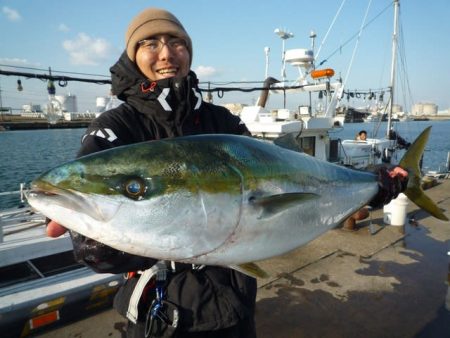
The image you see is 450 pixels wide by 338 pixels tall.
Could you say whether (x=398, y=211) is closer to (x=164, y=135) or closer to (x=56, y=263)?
(x=164, y=135)

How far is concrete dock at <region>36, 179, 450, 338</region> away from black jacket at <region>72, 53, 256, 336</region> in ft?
8.44

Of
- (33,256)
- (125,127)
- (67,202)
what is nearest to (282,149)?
(125,127)

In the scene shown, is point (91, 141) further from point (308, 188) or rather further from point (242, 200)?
point (308, 188)

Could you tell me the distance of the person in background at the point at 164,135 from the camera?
1984mm

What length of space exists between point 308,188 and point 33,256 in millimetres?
6070

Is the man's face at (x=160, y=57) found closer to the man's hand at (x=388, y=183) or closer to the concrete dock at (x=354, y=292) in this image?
the man's hand at (x=388, y=183)

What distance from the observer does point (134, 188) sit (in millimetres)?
1320

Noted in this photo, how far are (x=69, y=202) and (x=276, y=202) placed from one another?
0.91m

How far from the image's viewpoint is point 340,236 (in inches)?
306

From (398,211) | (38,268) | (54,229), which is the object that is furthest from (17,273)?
(398,211)

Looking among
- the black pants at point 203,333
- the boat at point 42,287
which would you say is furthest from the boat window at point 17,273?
the black pants at point 203,333

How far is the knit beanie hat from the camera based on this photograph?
2174 mm

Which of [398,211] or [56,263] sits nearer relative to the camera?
[56,263]

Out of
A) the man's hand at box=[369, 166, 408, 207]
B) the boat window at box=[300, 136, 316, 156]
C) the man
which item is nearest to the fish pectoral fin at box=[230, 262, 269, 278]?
the man
